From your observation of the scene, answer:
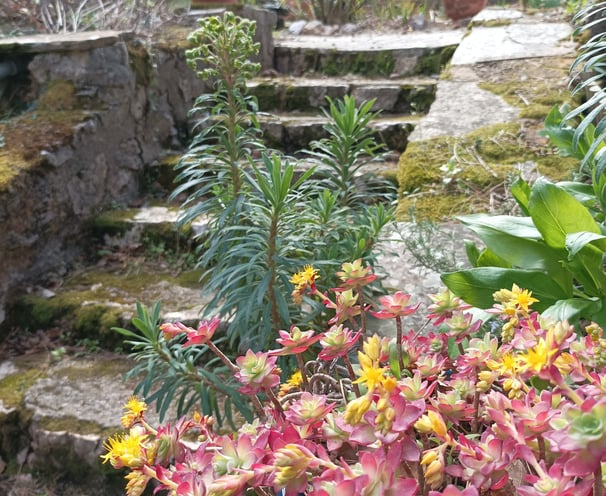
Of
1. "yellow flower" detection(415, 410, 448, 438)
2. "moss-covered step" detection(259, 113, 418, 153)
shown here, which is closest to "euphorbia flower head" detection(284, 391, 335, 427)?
"yellow flower" detection(415, 410, 448, 438)

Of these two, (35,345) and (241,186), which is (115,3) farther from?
(241,186)

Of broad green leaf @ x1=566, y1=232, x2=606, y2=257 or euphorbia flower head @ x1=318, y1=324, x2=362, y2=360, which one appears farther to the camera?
broad green leaf @ x1=566, y1=232, x2=606, y2=257

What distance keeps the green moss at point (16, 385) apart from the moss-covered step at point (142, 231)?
0.99 m

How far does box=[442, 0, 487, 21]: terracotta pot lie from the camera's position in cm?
723

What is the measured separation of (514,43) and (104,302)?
10.5 ft

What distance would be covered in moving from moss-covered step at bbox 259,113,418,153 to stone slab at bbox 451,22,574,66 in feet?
1.91

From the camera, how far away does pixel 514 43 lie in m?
4.26

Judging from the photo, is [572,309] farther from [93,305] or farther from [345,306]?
[93,305]

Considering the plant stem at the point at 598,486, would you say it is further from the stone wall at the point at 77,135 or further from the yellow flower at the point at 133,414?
the stone wall at the point at 77,135

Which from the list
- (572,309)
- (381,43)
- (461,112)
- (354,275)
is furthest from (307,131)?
(354,275)

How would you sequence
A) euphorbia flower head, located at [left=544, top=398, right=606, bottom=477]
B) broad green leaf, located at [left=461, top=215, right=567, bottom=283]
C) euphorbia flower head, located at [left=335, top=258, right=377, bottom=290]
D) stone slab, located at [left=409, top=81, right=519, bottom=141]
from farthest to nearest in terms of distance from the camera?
stone slab, located at [left=409, top=81, right=519, bottom=141], broad green leaf, located at [left=461, top=215, right=567, bottom=283], euphorbia flower head, located at [left=335, top=258, right=377, bottom=290], euphorbia flower head, located at [left=544, top=398, right=606, bottom=477]

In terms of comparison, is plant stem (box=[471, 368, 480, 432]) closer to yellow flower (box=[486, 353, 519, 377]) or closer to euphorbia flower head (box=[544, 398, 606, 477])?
yellow flower (box=[486, 353, 519, 377])

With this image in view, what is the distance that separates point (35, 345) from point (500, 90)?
2855mm

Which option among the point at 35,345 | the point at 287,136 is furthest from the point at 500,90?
the point at 35,345
